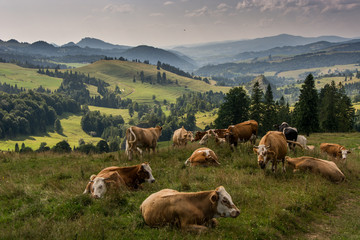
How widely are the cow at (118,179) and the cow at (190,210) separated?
2773 millimetres

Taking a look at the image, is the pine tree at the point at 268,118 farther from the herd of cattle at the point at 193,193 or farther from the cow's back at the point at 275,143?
the cow's back at the point at 275,143

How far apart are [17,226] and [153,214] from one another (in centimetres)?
407

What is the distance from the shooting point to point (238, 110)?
2432 inches

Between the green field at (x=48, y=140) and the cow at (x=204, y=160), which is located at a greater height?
the cow at (x=204, y=160)

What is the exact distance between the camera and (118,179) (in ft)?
33.1

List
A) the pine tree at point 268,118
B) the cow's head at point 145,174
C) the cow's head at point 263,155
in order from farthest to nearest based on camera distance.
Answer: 1. the pine tree at point 268,118
2. the cow's head at point 263,155
3. the cow's head at point 145,174

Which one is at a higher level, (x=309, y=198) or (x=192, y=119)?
(x=309, y=198)

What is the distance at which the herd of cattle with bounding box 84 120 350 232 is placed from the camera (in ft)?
23.4

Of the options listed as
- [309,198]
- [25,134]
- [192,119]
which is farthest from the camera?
[192,119]

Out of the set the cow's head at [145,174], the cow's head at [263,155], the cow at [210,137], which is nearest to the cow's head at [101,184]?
the cow's head at [145,174]

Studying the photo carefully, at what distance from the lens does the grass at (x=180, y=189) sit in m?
6.74

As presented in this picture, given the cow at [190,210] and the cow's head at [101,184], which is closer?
the cow at [190,210]

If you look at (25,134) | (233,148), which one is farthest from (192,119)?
(233,148)

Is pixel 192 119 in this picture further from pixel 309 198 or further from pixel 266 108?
pixel 309 198
